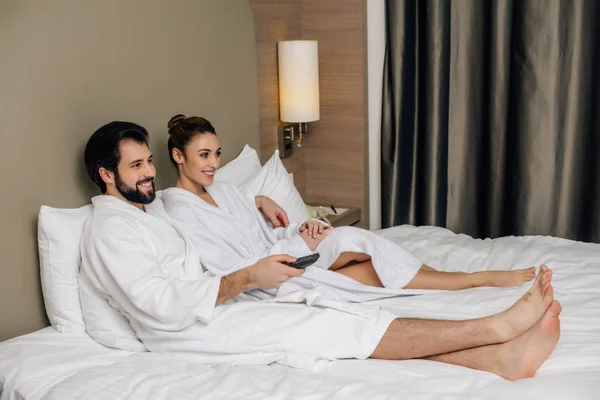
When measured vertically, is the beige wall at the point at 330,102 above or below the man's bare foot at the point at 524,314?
above

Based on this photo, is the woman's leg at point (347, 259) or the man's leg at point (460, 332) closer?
the man's leg at point (460, 332)

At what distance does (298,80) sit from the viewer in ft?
11.4

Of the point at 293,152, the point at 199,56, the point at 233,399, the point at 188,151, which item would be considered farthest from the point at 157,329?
the point at 293,152

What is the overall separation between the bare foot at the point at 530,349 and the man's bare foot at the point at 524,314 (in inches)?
1.1

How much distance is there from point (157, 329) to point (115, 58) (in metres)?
1.01

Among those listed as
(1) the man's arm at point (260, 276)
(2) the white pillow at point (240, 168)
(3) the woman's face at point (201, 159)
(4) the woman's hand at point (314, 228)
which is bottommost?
(1) the man's arm at point (260, 276)

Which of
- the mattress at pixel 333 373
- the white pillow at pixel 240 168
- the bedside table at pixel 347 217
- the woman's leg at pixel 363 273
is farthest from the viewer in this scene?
the bedside table at pixel 347 217

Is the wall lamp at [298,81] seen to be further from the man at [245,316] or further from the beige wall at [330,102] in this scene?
the man at [245,316]

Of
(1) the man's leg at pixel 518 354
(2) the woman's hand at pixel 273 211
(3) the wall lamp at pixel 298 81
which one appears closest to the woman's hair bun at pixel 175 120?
(2) the woman's hand at pixel 273 211

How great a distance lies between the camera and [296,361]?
2057mm

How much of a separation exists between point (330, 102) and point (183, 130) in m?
1.32

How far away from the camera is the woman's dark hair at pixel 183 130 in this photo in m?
2.67

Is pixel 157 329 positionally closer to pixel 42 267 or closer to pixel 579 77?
pixel 42 267

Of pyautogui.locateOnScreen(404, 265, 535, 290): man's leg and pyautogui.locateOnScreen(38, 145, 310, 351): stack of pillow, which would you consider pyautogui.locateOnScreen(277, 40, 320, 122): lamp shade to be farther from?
pyautogui.locateOnScreen(38, 145, 310, 351): stack of pillow
